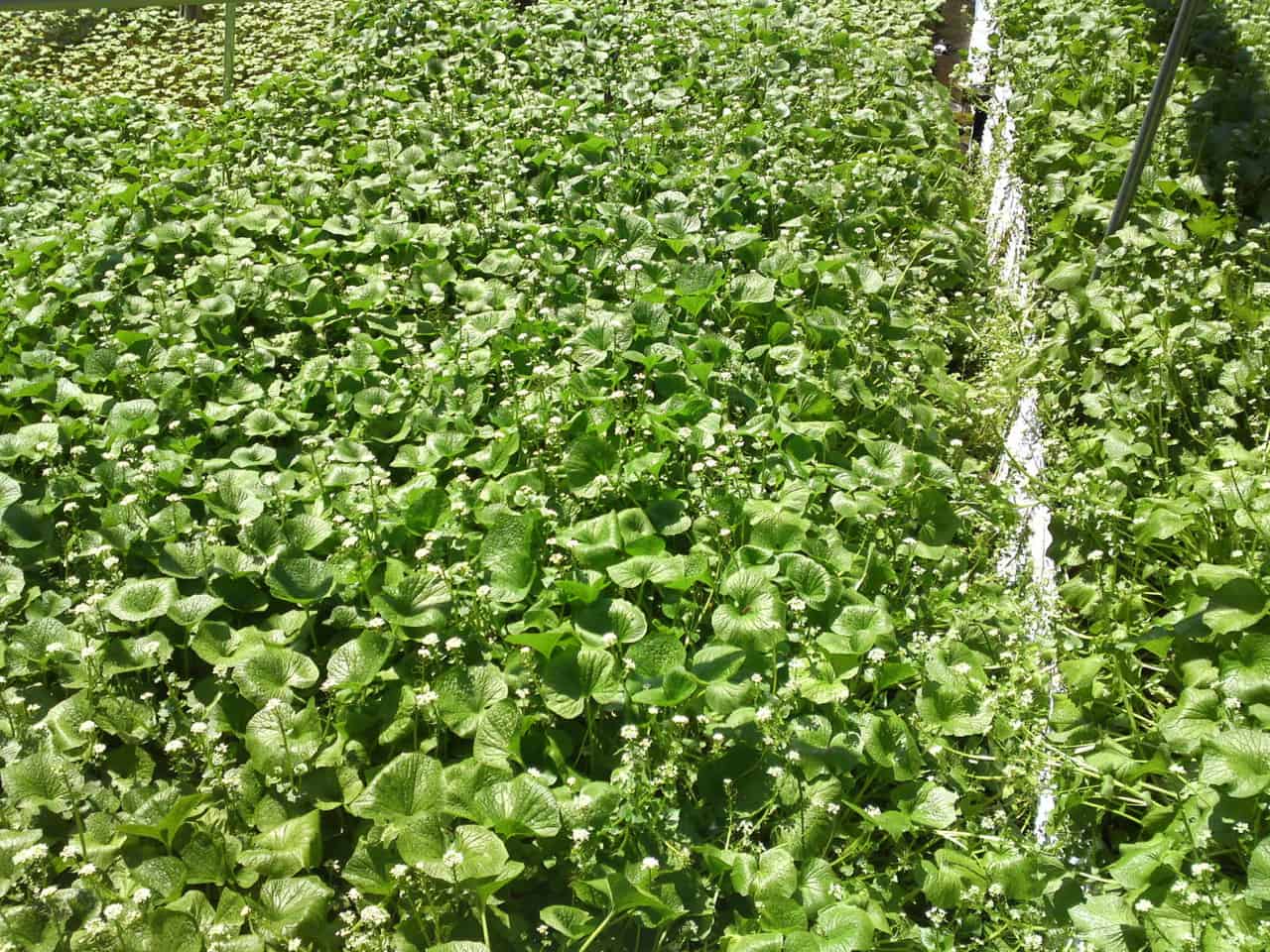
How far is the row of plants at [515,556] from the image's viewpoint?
2.22 metres

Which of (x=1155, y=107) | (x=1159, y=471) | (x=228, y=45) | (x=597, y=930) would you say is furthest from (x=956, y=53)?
(x=597, y=930)

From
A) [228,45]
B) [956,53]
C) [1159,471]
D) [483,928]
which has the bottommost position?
[483,928]

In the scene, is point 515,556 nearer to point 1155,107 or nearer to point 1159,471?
point 1159,471

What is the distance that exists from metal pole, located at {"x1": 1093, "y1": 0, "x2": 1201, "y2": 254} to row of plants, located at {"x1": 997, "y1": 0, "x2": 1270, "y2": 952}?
0.08 m

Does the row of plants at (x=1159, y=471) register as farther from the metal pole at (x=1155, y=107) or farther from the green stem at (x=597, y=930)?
Result: the green stem at (x=597, y=930)

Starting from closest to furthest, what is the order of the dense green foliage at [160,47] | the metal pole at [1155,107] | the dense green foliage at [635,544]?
the dense green foliage at [635,544], the metal pole at [1155,107], the dense green foliage at [160,47]

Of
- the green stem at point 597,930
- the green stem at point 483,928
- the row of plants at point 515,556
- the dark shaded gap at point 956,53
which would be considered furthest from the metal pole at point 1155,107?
the green stem at point 483,928

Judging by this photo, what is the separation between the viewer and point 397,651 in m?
2.65

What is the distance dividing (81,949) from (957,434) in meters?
2.85

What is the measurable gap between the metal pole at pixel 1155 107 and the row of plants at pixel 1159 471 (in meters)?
0.08

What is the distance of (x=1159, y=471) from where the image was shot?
315 centimetres

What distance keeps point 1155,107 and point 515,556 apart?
8.14ft

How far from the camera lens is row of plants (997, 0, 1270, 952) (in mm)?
2119

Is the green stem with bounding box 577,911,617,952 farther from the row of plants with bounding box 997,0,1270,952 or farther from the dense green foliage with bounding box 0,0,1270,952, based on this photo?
the row of plants with bounding box 997,0,1270,952
